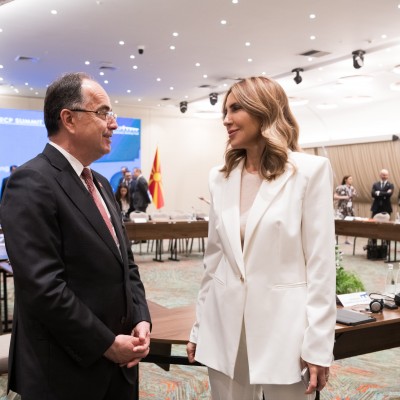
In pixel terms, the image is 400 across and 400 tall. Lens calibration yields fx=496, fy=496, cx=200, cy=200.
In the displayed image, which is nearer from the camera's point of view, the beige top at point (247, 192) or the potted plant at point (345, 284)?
the beige top at point (247, 192)

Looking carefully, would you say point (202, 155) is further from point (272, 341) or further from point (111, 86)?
point (272, 341)

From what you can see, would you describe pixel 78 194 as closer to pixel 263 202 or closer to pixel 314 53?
pixel 263 202

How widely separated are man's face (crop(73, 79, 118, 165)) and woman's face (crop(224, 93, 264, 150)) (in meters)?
0.44

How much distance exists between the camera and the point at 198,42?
9336mm

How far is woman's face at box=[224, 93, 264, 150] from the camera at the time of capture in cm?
176

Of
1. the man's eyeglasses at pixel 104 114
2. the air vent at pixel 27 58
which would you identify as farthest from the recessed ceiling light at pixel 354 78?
the man's eyeglasses at pixel 104 114

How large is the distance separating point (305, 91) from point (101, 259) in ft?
44.7

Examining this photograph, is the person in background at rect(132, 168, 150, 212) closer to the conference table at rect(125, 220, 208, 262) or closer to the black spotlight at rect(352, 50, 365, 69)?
the conference table at rect(125, 220, 208, 262)

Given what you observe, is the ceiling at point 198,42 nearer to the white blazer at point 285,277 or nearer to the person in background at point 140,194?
the person in background at point 140,194

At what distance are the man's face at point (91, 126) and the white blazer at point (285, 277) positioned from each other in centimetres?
54

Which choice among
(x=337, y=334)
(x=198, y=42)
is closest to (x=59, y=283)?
(x=337, y=334)

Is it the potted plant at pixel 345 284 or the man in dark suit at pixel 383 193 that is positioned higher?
the man in dark suit at pixel 383 193

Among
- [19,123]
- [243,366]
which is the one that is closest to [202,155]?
[19,123]

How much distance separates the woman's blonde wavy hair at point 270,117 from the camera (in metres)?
1.70
